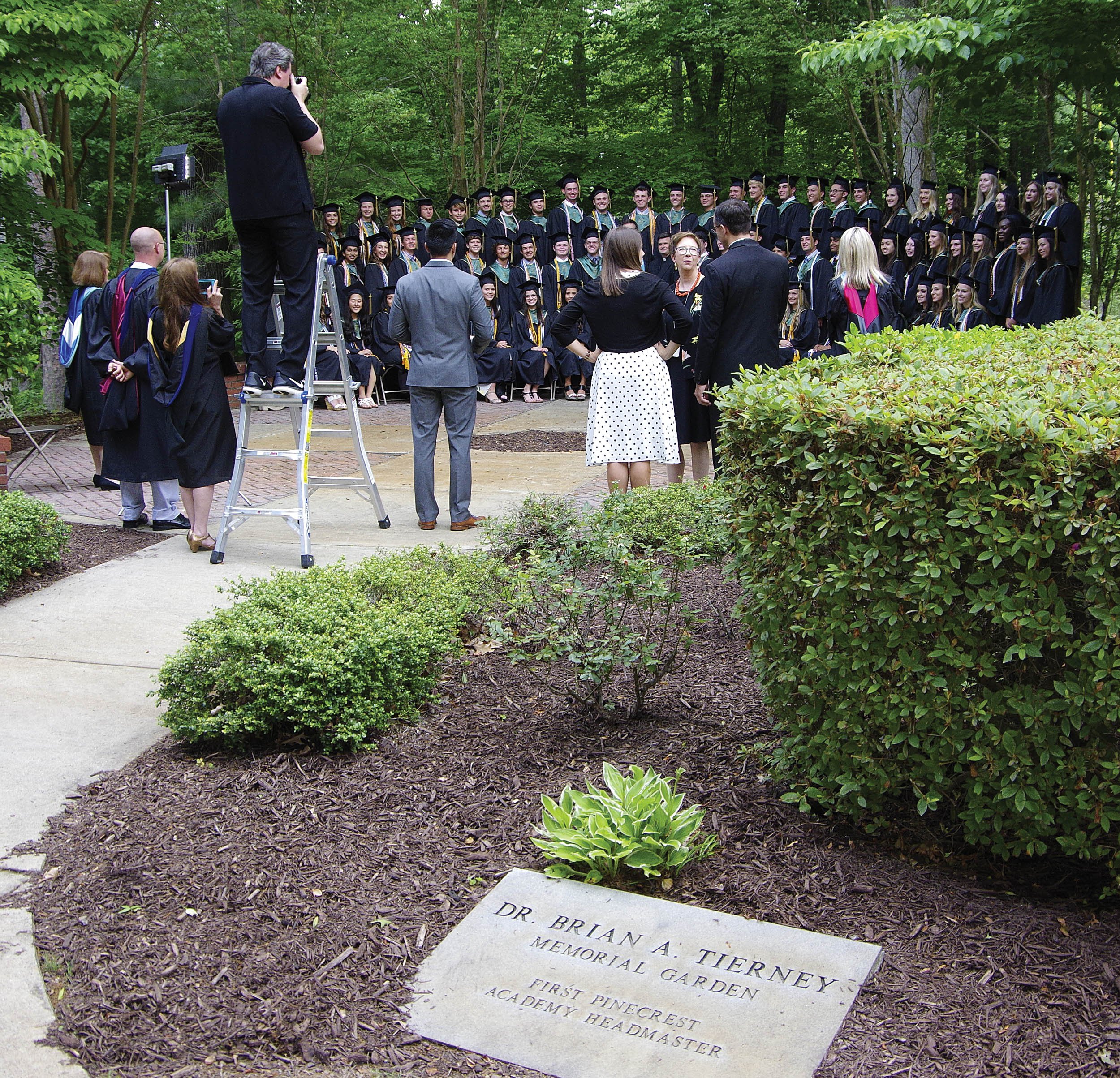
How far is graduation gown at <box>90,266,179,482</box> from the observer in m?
7.07

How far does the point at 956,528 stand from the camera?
2873mm

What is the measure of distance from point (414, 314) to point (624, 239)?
4.64 ft

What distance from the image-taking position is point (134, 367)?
7012mm

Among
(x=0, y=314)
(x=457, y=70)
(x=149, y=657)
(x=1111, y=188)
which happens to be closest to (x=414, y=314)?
(x=149, y=657)

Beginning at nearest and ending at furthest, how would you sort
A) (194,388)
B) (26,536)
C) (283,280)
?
(26,536) → (283,280) → (194,388)

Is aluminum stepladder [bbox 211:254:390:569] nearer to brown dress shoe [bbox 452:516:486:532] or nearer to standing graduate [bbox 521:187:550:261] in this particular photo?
brown dress shoe [bbox 452:516:486:532]

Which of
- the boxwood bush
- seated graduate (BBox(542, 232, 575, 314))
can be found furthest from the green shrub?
seated graduate (BBox(542, 232, 575, 314))

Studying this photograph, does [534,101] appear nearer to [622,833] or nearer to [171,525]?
[171,525]

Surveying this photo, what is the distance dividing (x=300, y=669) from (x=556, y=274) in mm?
13087

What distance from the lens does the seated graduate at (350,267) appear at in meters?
15.9

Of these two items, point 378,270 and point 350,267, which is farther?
point 378,270

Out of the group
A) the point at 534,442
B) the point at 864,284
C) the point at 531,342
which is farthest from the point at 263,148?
the point at 531,342

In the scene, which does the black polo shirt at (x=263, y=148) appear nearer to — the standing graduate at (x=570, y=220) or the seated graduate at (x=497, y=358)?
the seated graduate at (x=497, y=358)

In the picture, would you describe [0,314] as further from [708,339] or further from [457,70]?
[457,70]
